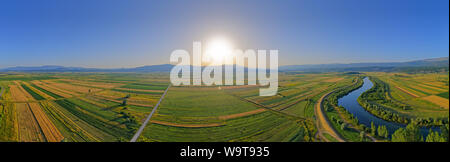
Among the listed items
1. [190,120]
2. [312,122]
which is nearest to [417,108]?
[312,122]

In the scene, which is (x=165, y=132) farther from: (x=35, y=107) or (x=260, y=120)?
(x=35, y=107)

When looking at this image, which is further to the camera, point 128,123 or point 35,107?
point 35,107

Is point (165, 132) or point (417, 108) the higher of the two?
point (417, 108)

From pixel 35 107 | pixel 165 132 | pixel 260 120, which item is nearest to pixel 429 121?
pixel 260 120

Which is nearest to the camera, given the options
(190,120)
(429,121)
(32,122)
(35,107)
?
(429,121)

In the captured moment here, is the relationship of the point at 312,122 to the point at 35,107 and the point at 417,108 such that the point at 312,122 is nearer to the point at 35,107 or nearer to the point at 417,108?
the point at 417,108

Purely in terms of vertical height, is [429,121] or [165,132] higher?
[429,121]
